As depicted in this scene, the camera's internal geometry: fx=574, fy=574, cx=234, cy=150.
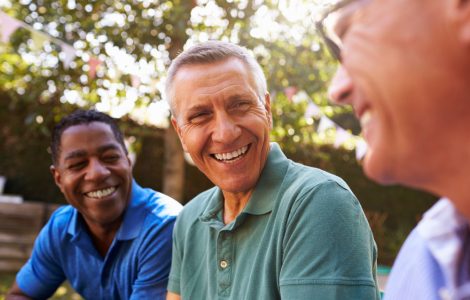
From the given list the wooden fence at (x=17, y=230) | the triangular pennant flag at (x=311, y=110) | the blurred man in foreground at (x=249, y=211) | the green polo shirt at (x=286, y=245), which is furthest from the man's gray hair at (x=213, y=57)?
the wooden fence at (x=17, y=230)

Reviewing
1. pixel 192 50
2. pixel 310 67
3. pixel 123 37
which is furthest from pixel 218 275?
pixel 310 67

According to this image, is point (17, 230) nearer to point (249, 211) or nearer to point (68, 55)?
point (68, 55)

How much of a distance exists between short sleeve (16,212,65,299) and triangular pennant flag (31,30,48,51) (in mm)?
2613

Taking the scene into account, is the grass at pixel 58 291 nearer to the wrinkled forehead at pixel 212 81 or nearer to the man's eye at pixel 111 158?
the man's eye at pixel 111 158

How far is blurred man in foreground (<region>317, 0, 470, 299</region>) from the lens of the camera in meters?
0.77

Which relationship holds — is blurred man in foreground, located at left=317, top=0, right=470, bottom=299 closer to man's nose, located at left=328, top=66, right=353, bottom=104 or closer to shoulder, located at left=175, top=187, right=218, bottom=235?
man's nose, located at left=328, top=66, right=353, bottom=104

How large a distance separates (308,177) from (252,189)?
0.31 metres

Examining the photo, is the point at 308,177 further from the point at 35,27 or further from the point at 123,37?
the point at 35,27

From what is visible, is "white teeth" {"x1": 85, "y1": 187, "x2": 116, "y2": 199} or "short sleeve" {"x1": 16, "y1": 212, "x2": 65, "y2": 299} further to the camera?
"short sleeve" {"x1": 16, "y1": 212, "x2": 65, "y2": 299}

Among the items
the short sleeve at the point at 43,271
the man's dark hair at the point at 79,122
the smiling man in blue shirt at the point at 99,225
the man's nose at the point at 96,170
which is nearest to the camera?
the smiling man in blue shirt at the point at 99,225

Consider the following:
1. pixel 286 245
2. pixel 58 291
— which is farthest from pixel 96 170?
pixel 58 291

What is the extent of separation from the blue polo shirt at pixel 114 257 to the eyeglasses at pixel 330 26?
73.9 inches

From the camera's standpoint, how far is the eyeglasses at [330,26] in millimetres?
958

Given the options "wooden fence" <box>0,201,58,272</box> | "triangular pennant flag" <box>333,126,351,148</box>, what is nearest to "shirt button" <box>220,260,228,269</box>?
"triangular pennant flag" <box>333,126,351,148</box>
